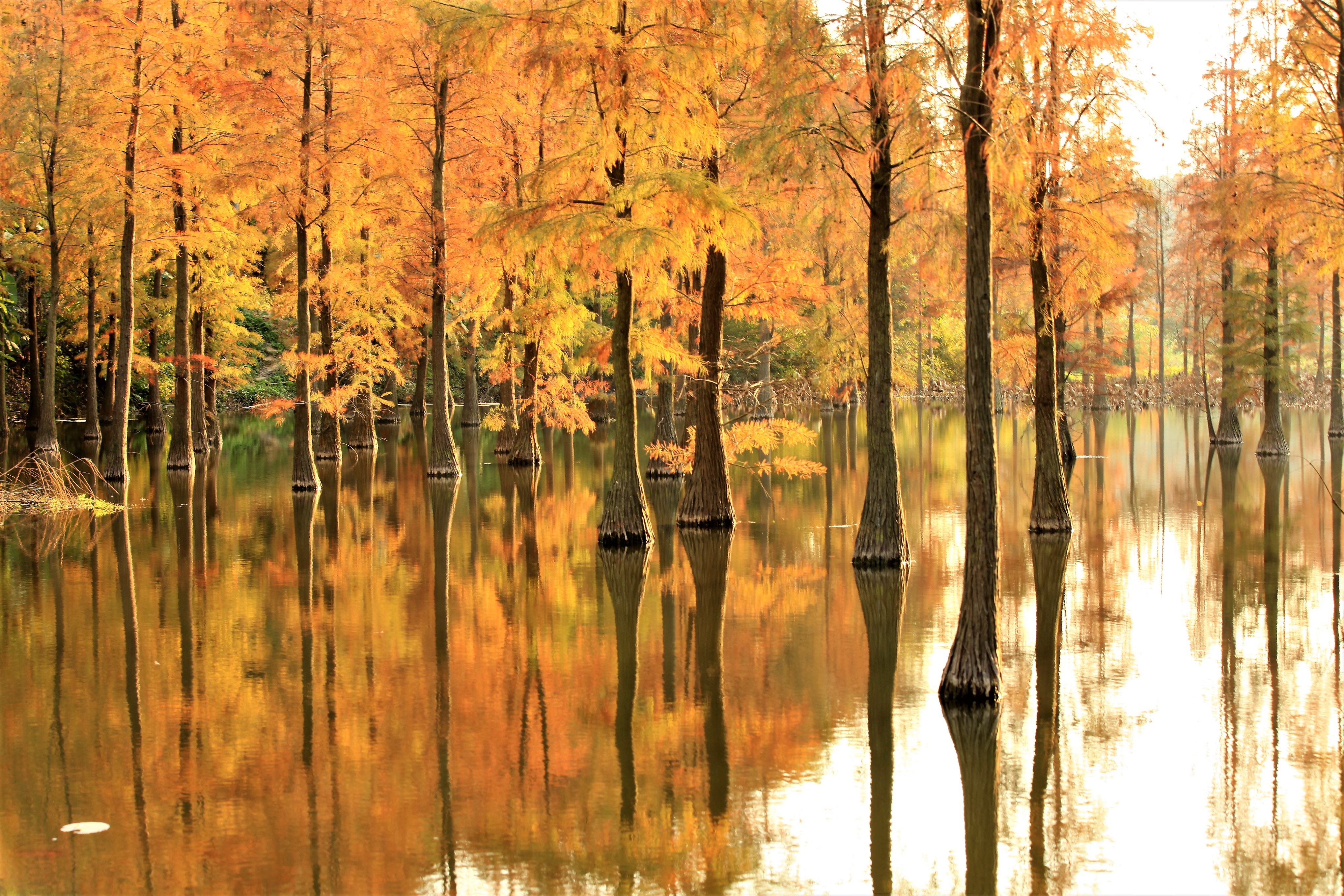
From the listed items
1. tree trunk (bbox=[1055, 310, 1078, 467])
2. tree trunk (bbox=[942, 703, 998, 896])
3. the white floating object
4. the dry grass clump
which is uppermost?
tree trunk (bbox=[1055, 310, 1078, 467])

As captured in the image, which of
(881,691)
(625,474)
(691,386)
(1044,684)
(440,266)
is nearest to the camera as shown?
(881,691)

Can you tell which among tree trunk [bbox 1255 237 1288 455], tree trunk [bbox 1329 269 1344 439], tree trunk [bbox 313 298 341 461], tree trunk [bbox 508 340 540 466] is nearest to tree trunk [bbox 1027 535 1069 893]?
tree trunk [bbox 508 340 540 466]

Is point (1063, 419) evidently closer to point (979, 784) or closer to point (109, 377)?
point (979, 784)

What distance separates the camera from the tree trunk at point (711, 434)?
65.7 ft

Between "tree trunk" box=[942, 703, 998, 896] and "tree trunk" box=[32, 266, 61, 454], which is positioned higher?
"tree trunk" box=[32, 266, 61, 454]

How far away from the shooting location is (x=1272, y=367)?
113 feet

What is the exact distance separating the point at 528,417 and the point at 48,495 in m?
12.7

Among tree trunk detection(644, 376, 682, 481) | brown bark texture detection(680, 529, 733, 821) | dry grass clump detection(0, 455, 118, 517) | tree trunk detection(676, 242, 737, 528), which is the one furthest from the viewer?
tree trunk detection(644, 376, 682, 481)

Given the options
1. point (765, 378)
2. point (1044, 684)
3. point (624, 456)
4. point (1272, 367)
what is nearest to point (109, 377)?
point (765, 378)

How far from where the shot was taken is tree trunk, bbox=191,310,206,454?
114 ft

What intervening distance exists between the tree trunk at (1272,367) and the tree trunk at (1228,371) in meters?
0.95

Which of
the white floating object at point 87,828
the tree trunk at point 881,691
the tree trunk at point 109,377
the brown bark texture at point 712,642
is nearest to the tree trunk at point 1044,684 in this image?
the tree trunk at point 881,691

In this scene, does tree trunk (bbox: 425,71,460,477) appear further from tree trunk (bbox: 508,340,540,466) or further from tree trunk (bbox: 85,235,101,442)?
tree trunk (bbox: 85,235,101,442)

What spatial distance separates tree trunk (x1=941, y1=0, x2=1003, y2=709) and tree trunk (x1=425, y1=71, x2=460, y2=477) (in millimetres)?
19763
